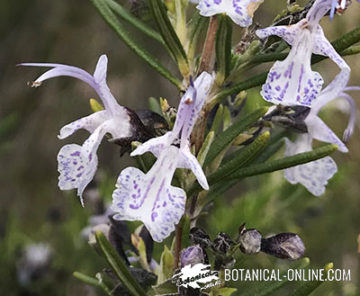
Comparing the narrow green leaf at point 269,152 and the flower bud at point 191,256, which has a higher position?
the narrow green leaf at point 269,152

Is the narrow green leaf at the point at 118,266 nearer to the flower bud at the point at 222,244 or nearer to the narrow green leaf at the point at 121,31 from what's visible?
the flower bud at the point at 222,244

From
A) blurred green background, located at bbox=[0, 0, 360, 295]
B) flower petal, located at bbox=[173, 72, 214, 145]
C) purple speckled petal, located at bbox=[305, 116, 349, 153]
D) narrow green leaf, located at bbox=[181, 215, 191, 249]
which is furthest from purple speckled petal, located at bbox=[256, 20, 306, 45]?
blurred green background, located at bbox=[0, 0, 360, 295]

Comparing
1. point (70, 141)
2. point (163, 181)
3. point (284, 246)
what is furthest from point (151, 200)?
point (70, 141)

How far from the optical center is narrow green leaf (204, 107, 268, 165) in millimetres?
994

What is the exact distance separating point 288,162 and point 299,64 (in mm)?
156

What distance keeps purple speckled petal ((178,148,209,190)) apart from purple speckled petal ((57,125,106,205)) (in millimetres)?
133

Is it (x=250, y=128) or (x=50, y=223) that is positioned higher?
(x=250, y=128)

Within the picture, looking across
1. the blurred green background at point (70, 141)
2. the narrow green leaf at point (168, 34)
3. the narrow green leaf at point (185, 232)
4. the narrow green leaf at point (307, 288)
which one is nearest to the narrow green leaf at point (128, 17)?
the narrow green leaf at point (168, 34)

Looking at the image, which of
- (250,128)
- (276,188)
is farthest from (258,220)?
(250,128)

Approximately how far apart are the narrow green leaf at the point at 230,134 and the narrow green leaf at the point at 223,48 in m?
0.09

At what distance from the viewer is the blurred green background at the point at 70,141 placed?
214 cm

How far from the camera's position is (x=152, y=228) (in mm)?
834

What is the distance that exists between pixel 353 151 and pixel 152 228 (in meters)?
3.00

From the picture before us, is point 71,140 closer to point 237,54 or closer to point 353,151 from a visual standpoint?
point 353,151
